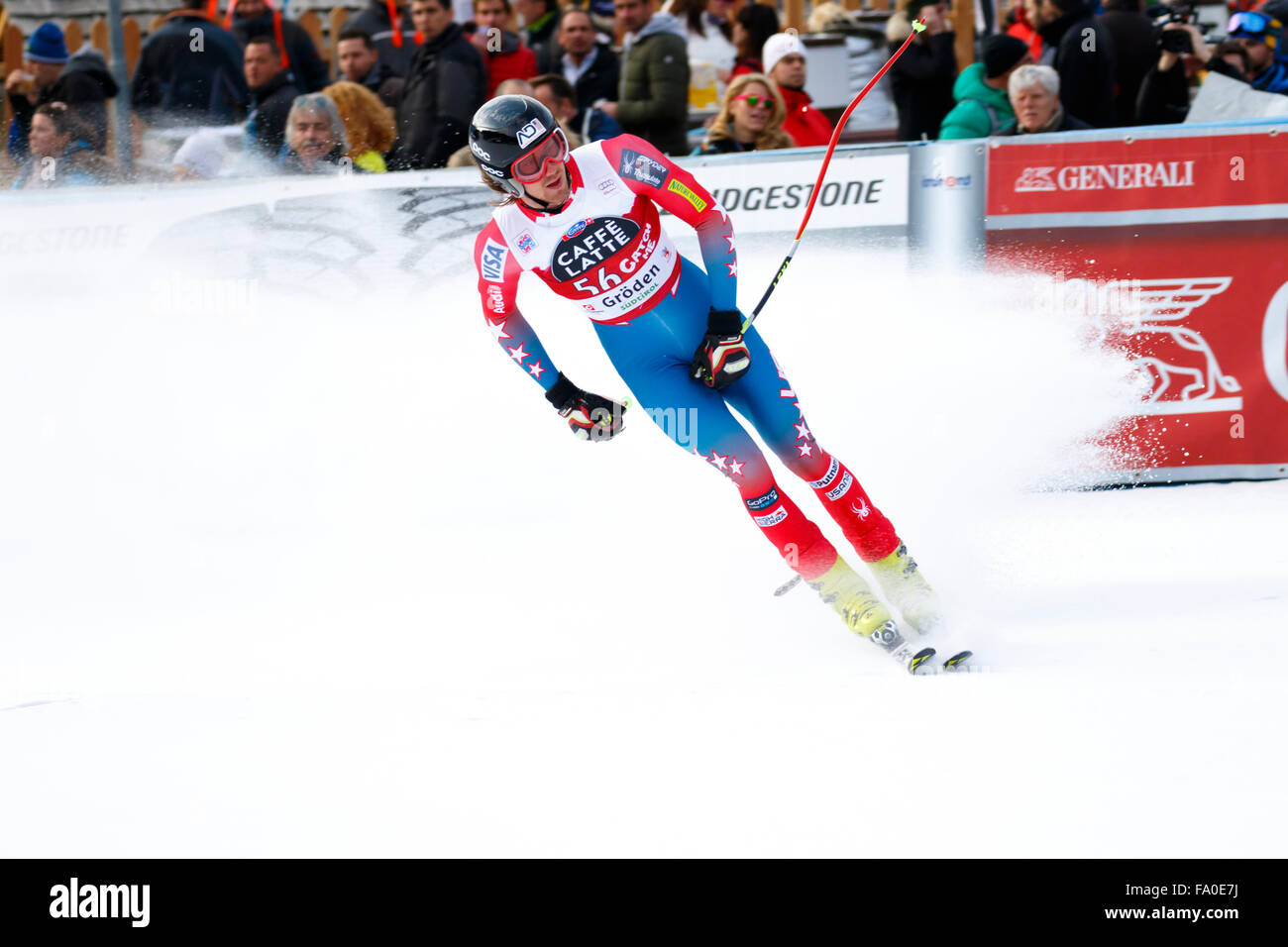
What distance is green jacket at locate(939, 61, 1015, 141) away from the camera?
20.2 feet

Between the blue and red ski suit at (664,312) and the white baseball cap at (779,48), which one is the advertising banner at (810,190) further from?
the blue and red ski suit at (664,312)

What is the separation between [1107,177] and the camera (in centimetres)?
588

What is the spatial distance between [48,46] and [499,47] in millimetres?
2384

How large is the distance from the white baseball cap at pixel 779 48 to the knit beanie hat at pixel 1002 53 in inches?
35.3

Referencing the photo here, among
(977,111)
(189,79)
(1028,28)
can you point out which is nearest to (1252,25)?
(1028,28)

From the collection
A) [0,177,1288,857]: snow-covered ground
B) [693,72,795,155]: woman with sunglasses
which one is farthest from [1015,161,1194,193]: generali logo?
[693,72,795,155]: woman with sunglasses

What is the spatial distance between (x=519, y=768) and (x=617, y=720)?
43 centimetres

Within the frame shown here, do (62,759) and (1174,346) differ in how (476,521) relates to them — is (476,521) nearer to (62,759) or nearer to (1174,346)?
(62,759)

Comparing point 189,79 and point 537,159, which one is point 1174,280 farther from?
Result: point 189,79

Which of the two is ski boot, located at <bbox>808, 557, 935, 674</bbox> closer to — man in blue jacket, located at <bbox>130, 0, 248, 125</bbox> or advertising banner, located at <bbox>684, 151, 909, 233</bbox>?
advertising banner, located at <bbox>684, 151, 909, 233</bbox>

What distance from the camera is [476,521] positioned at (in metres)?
6.16

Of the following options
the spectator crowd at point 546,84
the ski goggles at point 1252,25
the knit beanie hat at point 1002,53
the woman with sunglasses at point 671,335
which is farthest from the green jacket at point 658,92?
the ski goggles at point 1252,25

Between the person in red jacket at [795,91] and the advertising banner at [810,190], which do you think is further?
the person in red jacket at [795,91]

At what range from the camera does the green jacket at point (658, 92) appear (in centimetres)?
638
